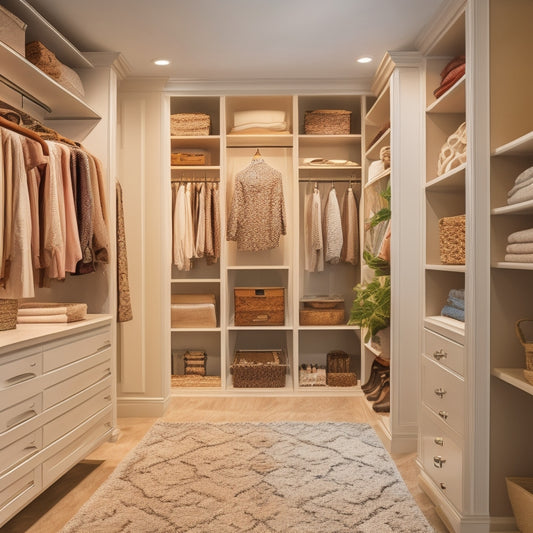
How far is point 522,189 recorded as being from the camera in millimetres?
1906

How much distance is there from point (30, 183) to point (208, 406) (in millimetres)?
2363

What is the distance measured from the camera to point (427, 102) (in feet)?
9.78

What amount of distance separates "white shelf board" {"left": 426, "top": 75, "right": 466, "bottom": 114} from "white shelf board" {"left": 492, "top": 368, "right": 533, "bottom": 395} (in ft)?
4.18

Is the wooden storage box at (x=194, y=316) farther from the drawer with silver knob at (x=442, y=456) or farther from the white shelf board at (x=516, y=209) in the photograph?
the white shelf board at (x=516, y=209)

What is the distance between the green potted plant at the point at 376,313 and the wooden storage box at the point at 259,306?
0.96 metres

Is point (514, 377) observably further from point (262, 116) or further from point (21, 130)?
point (262, 116)

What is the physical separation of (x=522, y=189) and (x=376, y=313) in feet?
5.65

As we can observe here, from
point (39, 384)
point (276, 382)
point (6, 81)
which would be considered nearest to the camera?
point (39, 384)

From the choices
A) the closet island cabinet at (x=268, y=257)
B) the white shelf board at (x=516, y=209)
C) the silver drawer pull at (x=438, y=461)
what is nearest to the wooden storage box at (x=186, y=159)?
the closet island cabinet at (x=268, y=257)

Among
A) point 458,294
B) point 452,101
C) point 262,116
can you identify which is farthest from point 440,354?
point 262,116

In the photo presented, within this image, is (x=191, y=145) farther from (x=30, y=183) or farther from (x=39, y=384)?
(x=39, y=384)

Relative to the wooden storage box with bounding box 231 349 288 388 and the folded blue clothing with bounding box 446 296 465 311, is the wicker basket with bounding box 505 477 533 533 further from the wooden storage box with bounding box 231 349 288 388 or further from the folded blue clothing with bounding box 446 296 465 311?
the wooden storage box with bounding box 231 349 288 388

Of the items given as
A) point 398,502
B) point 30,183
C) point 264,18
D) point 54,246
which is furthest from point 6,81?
point 398,502

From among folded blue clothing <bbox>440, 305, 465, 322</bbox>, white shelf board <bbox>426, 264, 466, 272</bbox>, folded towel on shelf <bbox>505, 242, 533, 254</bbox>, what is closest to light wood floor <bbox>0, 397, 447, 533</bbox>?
folded blue clothing <bbox>440, 305, 465, 322</bbox>
